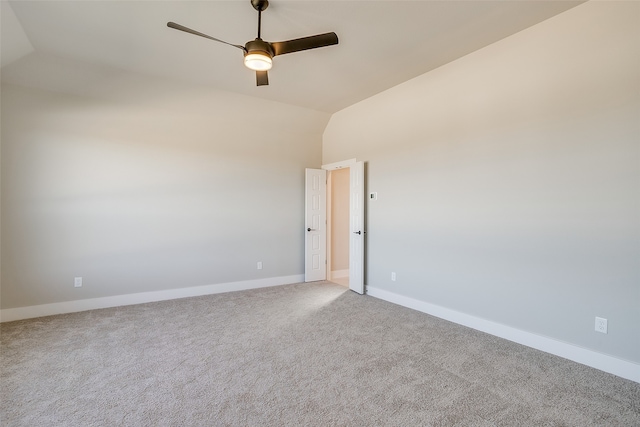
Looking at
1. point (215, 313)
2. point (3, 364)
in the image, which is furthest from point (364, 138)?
point (3, 364)

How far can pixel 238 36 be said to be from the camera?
3.01m

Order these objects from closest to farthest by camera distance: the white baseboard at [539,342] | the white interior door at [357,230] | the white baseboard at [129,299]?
the white baseboard at [539,342] → the white baseboard at [129,299] → the white interior door at [357,230]

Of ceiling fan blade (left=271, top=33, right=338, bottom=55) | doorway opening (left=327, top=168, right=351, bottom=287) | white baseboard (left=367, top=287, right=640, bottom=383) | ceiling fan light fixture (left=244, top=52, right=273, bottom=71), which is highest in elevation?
ceiling fan blade (left=271, top=33, right=338, bottom=55)

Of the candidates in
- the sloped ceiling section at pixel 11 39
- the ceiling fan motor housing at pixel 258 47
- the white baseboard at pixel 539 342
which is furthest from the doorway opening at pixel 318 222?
the sloped ceiling section at pixel 11 39

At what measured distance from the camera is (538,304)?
2879 mm

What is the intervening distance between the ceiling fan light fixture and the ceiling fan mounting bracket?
1.41 ft

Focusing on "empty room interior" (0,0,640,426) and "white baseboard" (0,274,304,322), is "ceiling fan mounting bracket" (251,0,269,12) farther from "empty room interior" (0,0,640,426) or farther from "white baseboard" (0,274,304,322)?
"white baseboard" (0,274,304,322)

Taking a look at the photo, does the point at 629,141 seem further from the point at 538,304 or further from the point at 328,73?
the point at 328,73

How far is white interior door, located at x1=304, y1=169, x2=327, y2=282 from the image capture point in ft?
18.3

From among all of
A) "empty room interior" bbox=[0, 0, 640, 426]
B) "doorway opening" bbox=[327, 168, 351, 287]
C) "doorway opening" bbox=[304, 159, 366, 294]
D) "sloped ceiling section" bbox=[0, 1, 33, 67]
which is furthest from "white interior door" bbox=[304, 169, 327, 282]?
"sloped ceiling section" bbox=[0, 1, 33, 67]

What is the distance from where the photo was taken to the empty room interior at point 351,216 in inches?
89.7

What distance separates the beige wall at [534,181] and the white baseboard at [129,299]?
8.14ft

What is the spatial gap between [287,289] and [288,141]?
2718 mm

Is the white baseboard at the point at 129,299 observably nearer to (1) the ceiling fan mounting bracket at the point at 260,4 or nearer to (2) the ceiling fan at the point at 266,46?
(2) the ceiling fan at the point at 266,46
